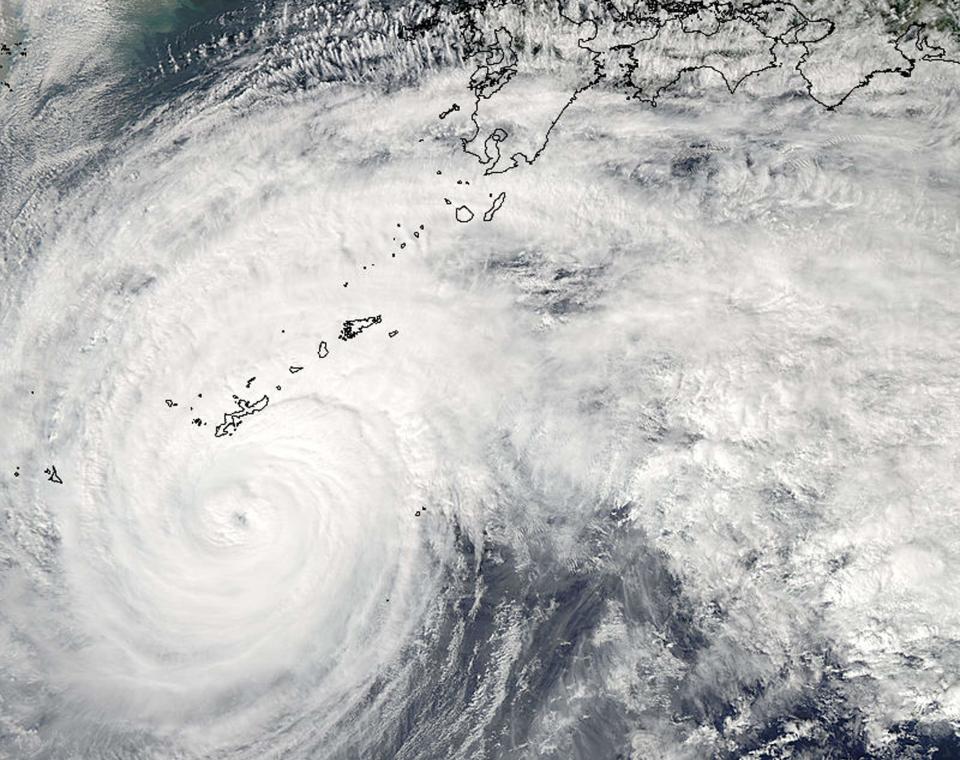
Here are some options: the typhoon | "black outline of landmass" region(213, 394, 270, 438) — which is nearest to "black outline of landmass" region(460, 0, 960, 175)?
the typhoon

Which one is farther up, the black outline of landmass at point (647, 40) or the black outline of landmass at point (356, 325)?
the black outline of landmass at point (647, 40)

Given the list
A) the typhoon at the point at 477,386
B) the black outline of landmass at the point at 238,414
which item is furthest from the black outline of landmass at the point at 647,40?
the black outline of landmass at the point at 238,414

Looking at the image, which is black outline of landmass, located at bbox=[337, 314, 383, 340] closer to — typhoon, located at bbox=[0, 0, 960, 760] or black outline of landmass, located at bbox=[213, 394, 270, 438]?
typhoon, located at bbox=[0, 0, 960, 760]

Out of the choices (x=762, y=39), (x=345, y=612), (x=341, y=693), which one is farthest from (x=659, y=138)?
(x=341, y=693)

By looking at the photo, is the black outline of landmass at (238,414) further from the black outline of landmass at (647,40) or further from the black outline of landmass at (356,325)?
the black outline of landmass at (647,40)

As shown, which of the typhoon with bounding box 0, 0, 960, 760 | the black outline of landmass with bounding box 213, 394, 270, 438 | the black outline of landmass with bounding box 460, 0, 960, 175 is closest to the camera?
the typhoon with bounding box 0, 0, 960, 760

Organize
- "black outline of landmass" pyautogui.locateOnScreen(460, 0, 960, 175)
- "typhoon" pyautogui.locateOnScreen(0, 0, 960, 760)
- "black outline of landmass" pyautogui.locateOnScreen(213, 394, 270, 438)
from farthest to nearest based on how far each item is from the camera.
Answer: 1. "black outline of landmass" pyautogui.locateOnScreen(213, 394, 270, 438)
2. "black outline of landmass" pyautogui.locateOnScreen(460, 0, 960, 175)
3. "typhoon" pyautogui.locateOnScreen(0, 0, 960, 760)

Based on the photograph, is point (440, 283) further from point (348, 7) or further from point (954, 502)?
point (954, 502)

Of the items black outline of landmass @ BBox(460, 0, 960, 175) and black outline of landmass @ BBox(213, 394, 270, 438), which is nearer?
black outline of landmass @ BBox(460, 0, 960, 175)

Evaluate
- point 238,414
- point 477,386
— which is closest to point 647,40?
point 477,386
